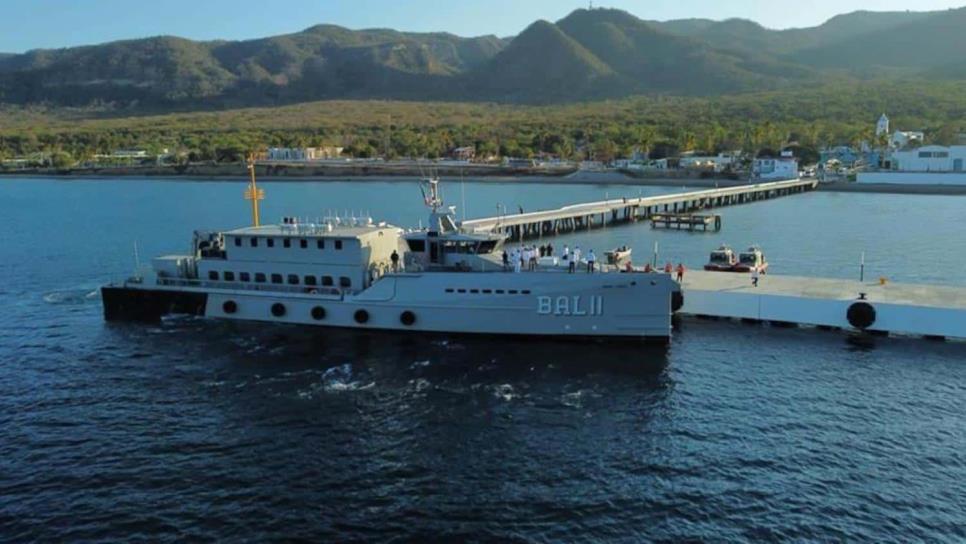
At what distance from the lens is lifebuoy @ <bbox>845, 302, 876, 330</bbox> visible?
3378cm

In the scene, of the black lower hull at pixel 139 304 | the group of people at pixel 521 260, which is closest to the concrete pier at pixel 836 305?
the group of people at pixel 521 260

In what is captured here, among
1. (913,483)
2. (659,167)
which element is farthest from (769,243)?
(659,167)

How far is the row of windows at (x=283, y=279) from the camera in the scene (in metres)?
35.6

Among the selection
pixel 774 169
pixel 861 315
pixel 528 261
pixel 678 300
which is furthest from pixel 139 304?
pixel 774 169

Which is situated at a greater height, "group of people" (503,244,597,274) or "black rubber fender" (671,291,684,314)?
"group of people" (503,244,597,274)

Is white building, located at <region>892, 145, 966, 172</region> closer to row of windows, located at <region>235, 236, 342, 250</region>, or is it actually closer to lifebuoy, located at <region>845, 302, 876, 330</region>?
lifebuoy, located at <region>845, 302, 876, 330</region>

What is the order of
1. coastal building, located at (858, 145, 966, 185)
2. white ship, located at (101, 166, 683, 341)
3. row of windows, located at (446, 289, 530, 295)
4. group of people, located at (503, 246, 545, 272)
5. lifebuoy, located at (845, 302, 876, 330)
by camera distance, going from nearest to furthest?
white ship, located at (101, 166, 683, 341)
row of windows, located at (446, 289, 530, 295)
group of people, located at (503, 246, 545, 272)
lifebuoy, located at (845, 302, 876, 330)
coastal building, located at (858, 145, 966, 185)

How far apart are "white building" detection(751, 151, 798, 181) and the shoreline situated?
165 inches

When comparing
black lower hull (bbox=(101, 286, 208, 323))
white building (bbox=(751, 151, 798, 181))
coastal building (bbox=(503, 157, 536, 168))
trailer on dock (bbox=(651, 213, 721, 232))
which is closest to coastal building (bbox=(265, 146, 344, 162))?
coastal building (bbox=(503, 157, 536, 168))

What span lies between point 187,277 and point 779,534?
3011 centimetres

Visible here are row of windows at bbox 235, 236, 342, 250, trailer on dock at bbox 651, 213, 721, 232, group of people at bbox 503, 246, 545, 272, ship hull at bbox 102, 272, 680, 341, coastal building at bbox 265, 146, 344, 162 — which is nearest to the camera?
ship hull at bbox 102, 272, 680, 341

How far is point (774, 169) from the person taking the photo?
12781 centimetres

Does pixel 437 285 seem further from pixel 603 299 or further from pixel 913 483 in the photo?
pixel 913 483

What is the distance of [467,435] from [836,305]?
19.5 metres
